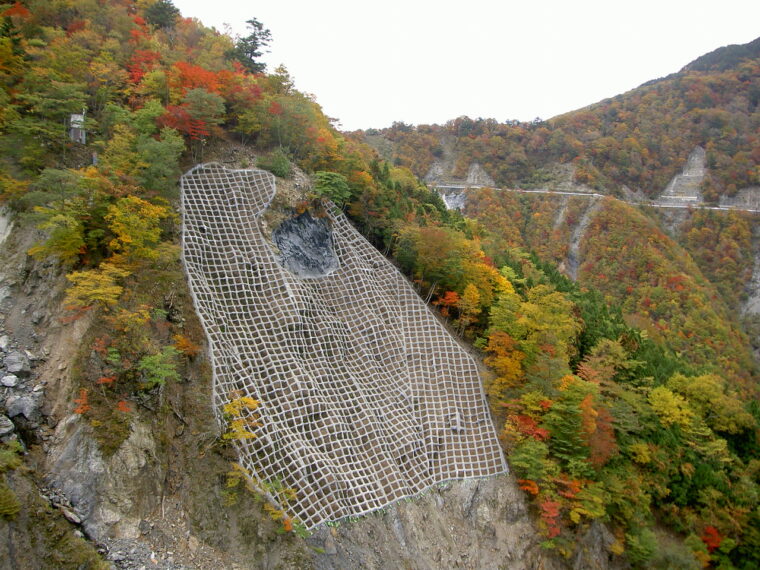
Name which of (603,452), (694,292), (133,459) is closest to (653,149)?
(694,292)

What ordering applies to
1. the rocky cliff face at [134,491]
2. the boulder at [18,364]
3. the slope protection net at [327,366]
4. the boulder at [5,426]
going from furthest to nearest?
the slope protection net at [327,366] < the boulder at [18,364] < the boulder at [5,426] < the rocky cliff face at [134,491]

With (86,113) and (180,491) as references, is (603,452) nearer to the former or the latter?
(180,491)

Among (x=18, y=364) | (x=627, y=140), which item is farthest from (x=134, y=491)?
(x=627, y=140)

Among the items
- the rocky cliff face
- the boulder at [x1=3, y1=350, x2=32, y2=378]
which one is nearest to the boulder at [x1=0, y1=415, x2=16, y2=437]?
the rocky cliff face

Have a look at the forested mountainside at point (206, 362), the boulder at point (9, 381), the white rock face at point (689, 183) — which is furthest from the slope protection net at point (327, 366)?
the white rock face at point (689, 183)

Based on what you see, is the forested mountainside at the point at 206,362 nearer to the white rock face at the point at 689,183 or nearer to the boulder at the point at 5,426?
the boulder at the point at 5,426

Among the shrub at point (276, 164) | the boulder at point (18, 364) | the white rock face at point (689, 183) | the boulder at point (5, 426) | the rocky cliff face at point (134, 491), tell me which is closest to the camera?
the rocky cliff face at point (134, 491)

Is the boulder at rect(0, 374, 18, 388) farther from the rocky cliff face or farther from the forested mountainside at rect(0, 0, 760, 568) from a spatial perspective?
the forested mountainside at rect(0, 0, 760, 568)
